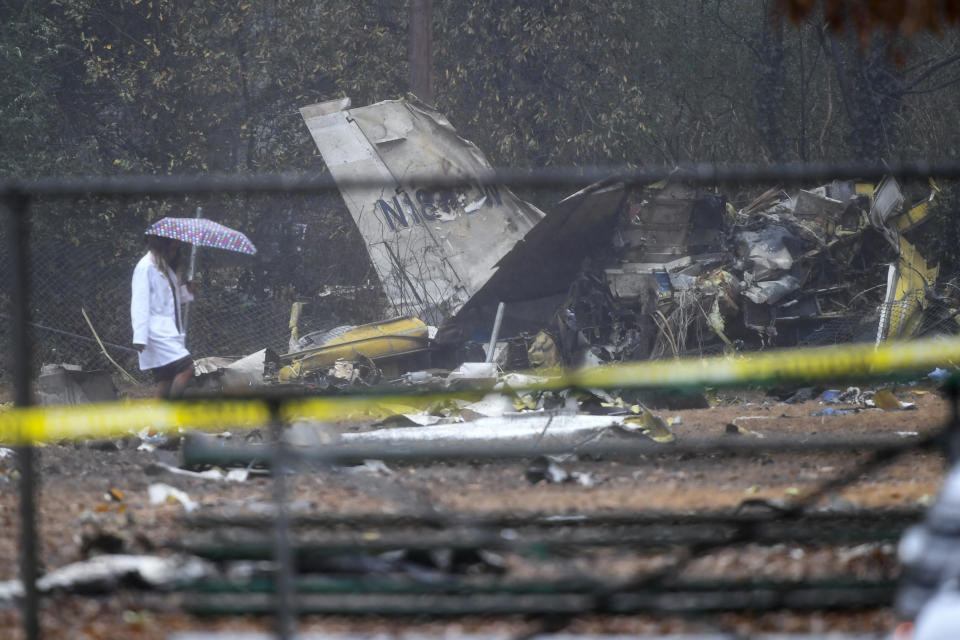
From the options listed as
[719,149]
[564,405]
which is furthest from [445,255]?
[719,149]

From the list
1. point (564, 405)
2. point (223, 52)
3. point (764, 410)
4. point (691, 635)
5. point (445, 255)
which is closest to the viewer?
point (691, 635)

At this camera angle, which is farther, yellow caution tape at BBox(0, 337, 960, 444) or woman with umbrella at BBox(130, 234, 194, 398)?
woman with umbrella at BBox(130, 234, 194, 398)

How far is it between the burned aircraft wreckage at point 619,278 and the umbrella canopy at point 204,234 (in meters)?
0.46

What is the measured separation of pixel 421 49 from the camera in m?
14.1

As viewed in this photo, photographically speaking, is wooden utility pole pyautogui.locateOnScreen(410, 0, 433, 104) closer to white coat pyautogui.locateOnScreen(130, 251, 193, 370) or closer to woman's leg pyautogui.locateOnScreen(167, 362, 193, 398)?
white coat pyautogui.locateOnScreen(130, 251, 193, 370)

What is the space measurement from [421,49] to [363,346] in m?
9.80

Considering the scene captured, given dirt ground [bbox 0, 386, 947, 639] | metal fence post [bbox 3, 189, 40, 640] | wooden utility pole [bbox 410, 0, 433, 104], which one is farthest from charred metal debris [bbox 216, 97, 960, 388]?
wooden utility pole [bbox 410, 0, 433, 104]

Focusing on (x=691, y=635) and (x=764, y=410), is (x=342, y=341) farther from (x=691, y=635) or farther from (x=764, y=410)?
(x=764, y=410)

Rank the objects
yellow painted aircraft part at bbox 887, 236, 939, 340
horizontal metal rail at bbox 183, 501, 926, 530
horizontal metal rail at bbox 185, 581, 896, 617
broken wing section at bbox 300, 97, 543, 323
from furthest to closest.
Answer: yellow painted aircraft part at bbox 887, 236, 939, 340, broken wing section at bbox 300, 97, 543, 323, horizontal metal rail at bbox 183, 501, 926, 530, horizontal metal rail at bbox 185, 581, 896, 617

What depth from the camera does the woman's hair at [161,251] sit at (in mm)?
5863

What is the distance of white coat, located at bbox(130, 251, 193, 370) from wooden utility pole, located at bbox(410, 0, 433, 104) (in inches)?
333

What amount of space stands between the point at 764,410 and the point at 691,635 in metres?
6.10

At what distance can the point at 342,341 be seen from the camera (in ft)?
15.9

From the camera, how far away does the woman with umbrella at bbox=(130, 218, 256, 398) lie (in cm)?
555
